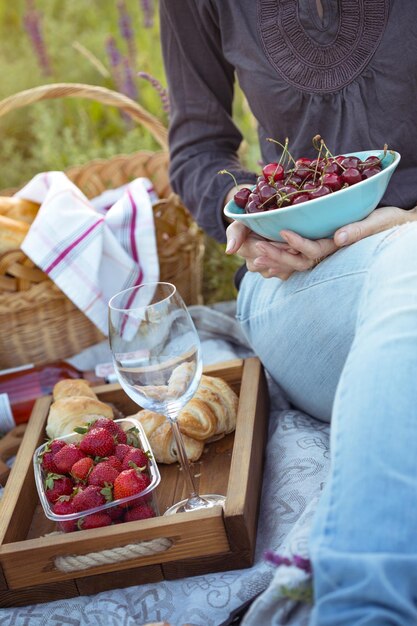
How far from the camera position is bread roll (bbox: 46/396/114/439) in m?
1.46

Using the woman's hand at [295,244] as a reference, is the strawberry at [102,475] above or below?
below

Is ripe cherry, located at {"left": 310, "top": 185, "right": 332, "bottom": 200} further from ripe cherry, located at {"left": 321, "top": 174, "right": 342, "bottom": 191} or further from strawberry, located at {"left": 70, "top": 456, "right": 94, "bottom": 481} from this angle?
strawberry, located at {"left": 70, "top": 456, "right": 94, "bottom": 481}

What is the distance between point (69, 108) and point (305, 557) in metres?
2.79

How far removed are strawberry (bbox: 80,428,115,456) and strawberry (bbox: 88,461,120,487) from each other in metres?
0.05

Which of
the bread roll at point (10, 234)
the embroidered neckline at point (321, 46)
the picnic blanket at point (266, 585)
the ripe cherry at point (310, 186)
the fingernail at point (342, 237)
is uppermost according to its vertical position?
the embroidered neckline at point (321, 46)

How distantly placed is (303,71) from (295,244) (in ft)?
1.34

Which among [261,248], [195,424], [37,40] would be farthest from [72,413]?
[37,40]

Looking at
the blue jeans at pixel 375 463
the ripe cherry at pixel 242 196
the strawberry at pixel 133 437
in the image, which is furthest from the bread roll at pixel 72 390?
the blue jeans at pixel 375 463

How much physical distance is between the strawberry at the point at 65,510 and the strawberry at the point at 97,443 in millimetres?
87

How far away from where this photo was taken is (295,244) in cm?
130

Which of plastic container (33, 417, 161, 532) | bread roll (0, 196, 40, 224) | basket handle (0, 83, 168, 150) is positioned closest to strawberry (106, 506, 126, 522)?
plastic container (33, 417, 161, 532)

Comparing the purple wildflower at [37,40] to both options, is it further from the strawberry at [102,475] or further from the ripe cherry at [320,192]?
the strawberry at [102,475]

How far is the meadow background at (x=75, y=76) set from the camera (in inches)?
115

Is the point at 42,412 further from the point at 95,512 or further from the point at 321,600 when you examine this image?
the point at 321,600
